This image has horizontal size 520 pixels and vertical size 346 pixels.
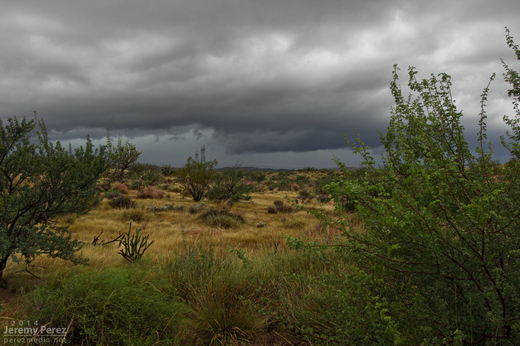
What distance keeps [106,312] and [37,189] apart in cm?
290

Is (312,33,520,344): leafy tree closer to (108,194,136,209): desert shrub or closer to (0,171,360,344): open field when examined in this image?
(0,171,360,344): open field

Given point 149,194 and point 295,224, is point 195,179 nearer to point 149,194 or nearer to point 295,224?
point 149,194

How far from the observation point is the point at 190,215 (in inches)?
561

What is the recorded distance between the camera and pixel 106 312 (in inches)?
123

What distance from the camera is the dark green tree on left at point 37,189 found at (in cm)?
442

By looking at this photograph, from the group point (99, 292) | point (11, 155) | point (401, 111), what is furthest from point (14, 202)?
point (401, 111)

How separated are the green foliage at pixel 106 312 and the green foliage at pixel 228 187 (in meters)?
16.3

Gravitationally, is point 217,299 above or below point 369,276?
below

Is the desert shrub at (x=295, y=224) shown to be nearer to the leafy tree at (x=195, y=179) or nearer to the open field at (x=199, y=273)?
the open field at (x=199, y=273)

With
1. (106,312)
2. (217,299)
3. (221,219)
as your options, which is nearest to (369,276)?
(217,299)

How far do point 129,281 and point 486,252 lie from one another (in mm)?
3803

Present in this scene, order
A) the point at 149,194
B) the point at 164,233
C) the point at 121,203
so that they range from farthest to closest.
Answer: the point at 149,194 → the point at 121,203 → the point at 164,233

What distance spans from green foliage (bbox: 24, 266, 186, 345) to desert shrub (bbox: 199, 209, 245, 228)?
839 cm

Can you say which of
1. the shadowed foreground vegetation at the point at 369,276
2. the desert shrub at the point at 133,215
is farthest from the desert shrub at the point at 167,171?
the shadowed foreground vegetation at the point at 369,276
